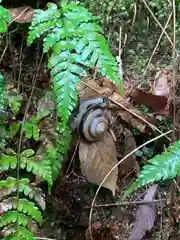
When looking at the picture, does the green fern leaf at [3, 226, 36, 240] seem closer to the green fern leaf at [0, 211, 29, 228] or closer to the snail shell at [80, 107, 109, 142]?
the green fern leaf at [0, 211, 29, 228]

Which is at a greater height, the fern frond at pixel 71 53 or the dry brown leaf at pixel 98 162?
the fern frond at pixel 71 53

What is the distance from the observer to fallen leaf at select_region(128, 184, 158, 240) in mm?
1583

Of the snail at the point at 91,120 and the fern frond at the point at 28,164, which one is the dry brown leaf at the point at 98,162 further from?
the fern frond at the point at 28,164

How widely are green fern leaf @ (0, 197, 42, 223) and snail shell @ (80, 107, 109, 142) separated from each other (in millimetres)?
346

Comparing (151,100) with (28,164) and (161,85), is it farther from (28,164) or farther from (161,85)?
(28,164)

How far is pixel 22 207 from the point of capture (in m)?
1.30

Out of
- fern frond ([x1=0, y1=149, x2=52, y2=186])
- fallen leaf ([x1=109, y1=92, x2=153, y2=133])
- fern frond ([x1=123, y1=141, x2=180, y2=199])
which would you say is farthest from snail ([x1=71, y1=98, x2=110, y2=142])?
fern frond ([x1=123, y1=141, x2=180, y2=199])

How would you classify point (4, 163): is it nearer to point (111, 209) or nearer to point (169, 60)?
point (111, 209)

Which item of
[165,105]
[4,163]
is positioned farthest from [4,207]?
[165,105]

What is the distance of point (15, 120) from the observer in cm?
157

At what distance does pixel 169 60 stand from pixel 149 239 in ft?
2.24

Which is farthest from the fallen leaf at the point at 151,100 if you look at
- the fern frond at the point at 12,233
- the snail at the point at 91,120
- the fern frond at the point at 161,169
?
the fern frond at the point at 12,233

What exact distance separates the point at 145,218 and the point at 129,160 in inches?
7.8

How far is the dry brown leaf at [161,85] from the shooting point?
5.77 ft
